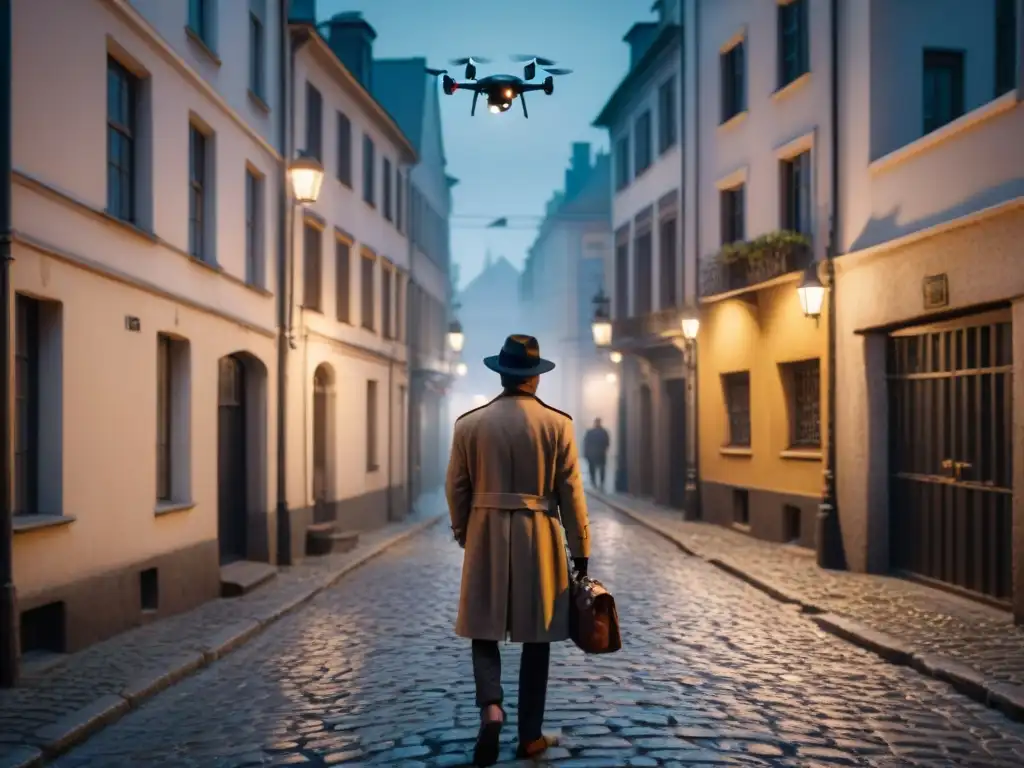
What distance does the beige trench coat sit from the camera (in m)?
5.75

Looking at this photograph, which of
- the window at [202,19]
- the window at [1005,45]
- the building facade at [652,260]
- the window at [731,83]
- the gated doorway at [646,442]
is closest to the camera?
the window at [202,19]

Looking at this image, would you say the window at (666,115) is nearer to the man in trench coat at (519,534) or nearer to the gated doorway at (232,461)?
the gated doorway at (232,461)

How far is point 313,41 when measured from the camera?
18.4 meters

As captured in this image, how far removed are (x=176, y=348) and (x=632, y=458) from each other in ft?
64.1

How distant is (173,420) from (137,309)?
6.23ft

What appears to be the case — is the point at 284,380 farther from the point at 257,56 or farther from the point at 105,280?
the point at 105,280

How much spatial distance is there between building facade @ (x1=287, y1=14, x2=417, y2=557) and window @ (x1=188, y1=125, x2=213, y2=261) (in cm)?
161

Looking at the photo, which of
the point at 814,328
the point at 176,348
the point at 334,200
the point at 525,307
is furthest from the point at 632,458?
the point at 525,307

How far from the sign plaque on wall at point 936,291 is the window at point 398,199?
1690 cm

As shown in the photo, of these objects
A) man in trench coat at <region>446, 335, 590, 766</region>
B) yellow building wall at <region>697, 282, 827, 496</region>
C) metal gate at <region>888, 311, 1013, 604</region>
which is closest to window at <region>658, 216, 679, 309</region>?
yellow building wall at <region>697, 282, 827, 496</region>

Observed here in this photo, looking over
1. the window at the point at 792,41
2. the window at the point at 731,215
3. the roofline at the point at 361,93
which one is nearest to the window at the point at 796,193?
the window at the point at 792,41

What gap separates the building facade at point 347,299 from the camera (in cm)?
1814

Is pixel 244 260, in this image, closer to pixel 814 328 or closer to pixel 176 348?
pixel 176 348

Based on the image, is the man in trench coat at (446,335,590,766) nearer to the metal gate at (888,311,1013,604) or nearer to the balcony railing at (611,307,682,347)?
the metal gate at (888,311,1013,604)
